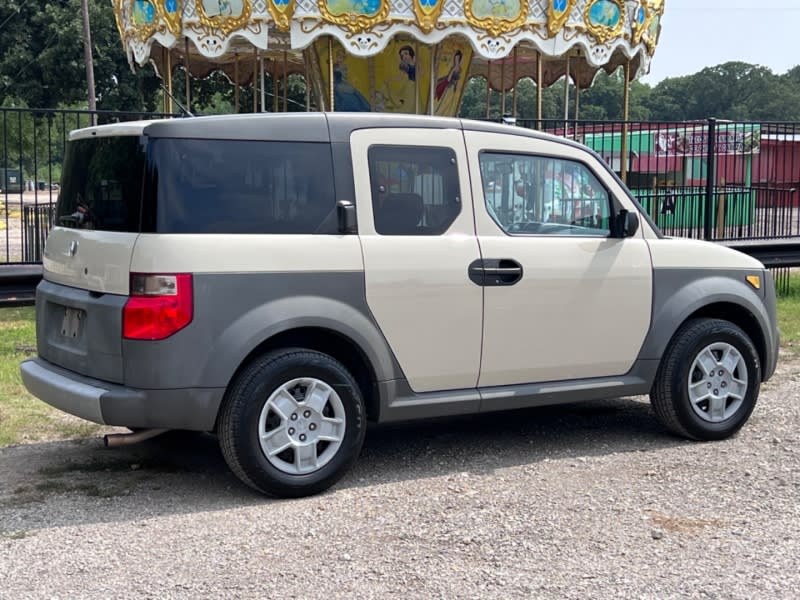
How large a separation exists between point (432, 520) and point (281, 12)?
10668mm

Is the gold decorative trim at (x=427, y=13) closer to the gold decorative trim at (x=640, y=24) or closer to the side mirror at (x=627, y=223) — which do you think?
the gold decorative trim at (x=640, y=24)

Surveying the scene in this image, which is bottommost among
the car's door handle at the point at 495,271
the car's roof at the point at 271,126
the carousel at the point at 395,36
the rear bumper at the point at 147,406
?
the rear bumper at the point at 147,406

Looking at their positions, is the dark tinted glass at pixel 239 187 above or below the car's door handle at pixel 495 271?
above

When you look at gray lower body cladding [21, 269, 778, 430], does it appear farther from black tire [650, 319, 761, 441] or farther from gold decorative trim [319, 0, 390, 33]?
gold decorative trim [319, 0, 390, 33]

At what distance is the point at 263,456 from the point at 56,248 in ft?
5.70

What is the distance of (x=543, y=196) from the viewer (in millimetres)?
6219

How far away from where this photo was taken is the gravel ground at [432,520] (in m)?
4.27

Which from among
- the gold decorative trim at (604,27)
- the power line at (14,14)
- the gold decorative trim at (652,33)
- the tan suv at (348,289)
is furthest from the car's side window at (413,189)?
the power line at (14,14)

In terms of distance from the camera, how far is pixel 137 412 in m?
5.12

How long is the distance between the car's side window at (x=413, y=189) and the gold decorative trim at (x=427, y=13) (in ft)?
29.2

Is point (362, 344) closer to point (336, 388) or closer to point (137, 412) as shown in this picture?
point (336, 388)

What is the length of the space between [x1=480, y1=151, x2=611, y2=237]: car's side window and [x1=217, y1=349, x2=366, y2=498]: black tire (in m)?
1.36

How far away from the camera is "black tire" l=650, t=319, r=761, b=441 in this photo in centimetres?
649

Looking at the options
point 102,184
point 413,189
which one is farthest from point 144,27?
point 413,189
